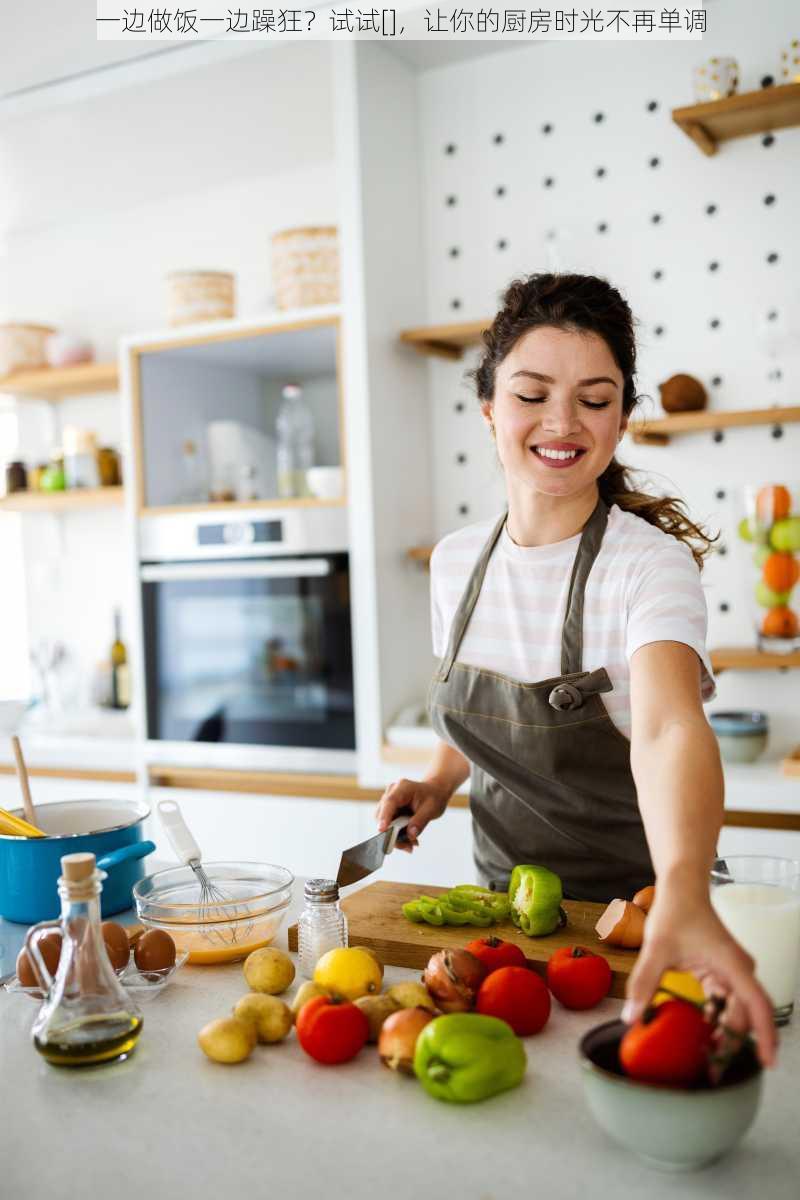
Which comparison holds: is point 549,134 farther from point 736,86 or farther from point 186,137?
point 186,137

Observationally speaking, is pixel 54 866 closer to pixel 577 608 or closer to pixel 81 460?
pixel 577 608

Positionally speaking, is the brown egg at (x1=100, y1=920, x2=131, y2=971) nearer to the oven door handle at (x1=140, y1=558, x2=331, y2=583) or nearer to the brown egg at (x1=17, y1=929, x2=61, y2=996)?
the brown egg at (x1=17, y1=929, x2=61, y2=996)

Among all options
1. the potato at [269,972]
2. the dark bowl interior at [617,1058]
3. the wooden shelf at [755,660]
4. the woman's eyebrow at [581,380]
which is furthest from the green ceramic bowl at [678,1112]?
the wooden shelf at [755,660]

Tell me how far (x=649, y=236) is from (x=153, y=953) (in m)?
2.32

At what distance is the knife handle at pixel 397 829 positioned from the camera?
4.82 feet

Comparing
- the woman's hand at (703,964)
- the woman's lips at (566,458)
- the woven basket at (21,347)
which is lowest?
the woman's hand at (703,964)

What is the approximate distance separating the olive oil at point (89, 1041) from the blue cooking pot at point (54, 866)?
0.35 meters

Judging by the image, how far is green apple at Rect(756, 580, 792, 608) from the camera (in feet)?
8.57

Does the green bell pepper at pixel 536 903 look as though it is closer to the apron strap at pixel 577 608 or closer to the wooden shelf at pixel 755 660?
the apron strap at pixel 577 608

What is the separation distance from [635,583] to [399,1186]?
84 centimetres

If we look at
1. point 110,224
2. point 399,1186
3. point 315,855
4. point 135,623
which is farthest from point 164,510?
point 399,1186

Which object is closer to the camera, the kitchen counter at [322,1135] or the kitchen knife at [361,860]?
the kitchen counter at [322,1135]

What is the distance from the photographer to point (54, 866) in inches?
55.7

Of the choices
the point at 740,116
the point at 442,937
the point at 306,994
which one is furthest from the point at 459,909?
the point at 740,116
